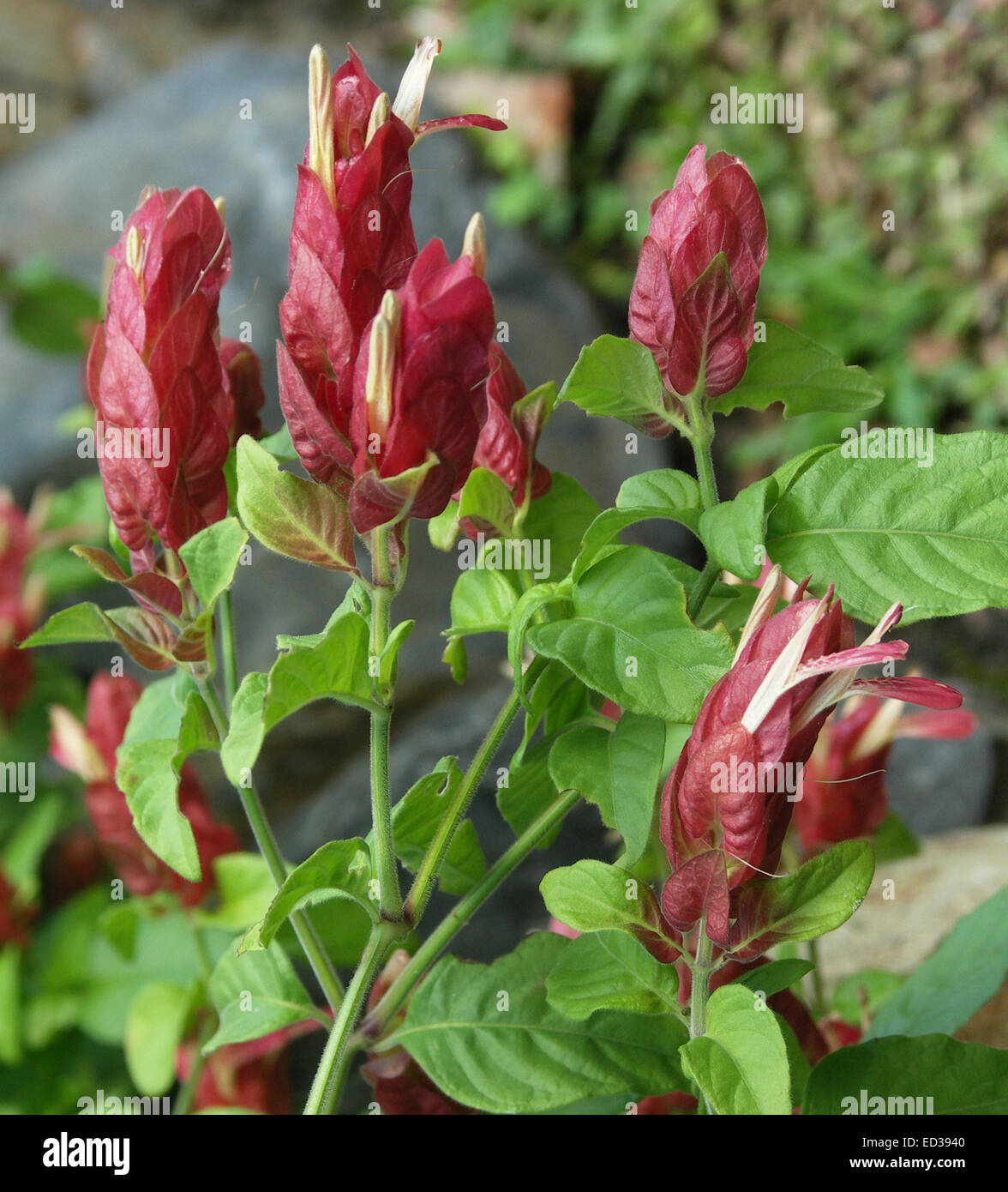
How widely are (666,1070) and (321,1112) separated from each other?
0.17 metres

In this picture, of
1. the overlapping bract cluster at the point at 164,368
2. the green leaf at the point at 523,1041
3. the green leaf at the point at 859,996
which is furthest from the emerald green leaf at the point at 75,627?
the green leaf at the point at 859,996

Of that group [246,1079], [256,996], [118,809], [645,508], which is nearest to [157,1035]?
[246,1079]

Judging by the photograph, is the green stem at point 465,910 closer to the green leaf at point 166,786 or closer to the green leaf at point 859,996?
the green leaf at point 166,786

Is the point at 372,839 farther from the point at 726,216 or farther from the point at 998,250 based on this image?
the point at 998,250

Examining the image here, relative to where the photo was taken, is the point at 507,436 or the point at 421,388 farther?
the point at 507,436

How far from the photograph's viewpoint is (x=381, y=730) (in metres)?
0.48

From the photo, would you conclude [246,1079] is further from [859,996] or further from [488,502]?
[488,502]

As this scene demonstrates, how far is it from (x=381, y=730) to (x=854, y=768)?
0.41m

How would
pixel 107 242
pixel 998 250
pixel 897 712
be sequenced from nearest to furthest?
pixel 897 712 → pixel 107 242 → pixel 998 250

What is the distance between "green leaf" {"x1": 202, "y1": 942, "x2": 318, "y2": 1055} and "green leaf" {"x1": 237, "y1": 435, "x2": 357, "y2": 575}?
0.77ft

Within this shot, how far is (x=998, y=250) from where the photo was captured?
109 inches

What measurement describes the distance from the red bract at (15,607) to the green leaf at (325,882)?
107 centimetres

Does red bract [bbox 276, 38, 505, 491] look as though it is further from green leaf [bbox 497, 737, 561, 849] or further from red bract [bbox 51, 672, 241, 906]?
red bract [bbox 51, 672, 241, 906]
